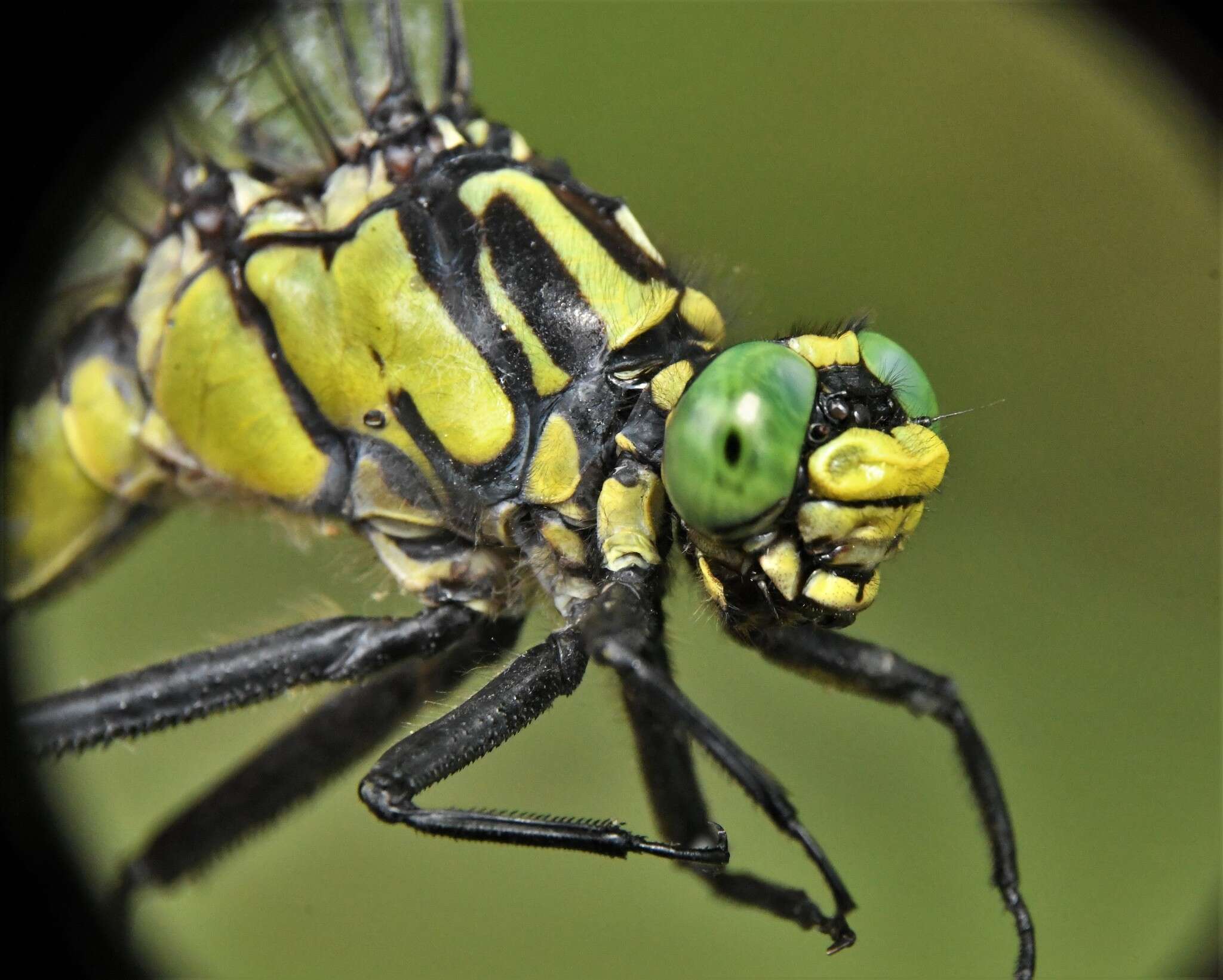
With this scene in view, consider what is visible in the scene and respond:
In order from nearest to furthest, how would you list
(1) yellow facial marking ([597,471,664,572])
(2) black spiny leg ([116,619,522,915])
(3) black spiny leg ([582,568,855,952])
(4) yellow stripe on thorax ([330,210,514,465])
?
(3) black spiny leg ([582,568,855,952])
(1) yellow facial marking ([597,471,664,572])
(4) yellow stripe on thorax ([330,210,514,465])
(2) black spiny leg ([116,619,522,915])

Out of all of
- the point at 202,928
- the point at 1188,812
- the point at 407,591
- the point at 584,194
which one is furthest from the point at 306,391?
the point at 1188,812

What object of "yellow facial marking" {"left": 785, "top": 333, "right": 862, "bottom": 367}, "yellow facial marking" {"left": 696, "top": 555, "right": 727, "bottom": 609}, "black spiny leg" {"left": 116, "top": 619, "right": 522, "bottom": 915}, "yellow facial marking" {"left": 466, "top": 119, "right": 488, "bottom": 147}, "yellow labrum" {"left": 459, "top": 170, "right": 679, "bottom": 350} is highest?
"yellow facial marking" {"left": 785, "top": 333, "right": 862, "bottom": 367}

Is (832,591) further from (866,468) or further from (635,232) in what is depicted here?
(635,232)

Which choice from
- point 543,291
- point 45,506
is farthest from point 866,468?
point 45,506

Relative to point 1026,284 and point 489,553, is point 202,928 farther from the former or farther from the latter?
point 1026,284

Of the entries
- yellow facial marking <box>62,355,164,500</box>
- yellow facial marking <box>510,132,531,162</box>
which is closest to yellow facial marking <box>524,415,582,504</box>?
yellow facial marking <box>510,132,531,162</box>

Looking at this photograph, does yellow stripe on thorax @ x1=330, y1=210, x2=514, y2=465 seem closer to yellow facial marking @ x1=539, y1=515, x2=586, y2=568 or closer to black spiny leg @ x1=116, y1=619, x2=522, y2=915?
yellow facial marking @ x1=539, y1=515, x2=586, y2=568
